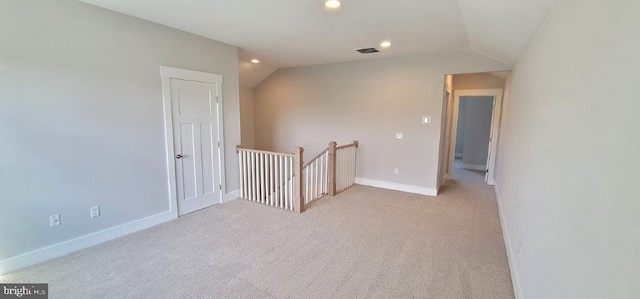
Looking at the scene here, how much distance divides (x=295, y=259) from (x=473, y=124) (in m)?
7.06

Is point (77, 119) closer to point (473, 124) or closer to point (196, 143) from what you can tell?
point (196, 143)

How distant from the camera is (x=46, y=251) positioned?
2.74 meters

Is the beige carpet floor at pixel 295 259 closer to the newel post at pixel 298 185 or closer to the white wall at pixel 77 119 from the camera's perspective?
the newel post at pixel 298 185

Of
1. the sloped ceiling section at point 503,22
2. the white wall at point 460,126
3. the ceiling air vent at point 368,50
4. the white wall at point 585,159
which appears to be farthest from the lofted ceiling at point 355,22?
the white wall at point 460,126

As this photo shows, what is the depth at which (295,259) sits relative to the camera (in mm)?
2785

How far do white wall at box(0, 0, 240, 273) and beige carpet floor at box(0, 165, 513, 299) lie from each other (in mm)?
439

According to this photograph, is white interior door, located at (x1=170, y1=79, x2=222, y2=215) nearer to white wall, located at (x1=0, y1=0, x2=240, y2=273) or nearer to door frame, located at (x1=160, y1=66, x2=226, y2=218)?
door frame, located at (x1=160, y1=66, x2=226, y2=218)

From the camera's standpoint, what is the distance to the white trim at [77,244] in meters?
2.56

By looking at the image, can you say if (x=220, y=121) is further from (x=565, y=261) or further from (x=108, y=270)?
(x=565, y=261)

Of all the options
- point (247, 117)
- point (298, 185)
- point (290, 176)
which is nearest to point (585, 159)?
point (298, 185)

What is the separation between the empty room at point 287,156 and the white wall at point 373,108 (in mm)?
56

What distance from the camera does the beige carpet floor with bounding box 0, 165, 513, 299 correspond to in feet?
7.62

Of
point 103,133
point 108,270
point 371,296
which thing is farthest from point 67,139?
point 371,296

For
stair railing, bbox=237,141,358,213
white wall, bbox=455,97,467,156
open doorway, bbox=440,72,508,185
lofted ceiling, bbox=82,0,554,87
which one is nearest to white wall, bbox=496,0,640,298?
lofted ceiling, bbox=82,0,554,87
